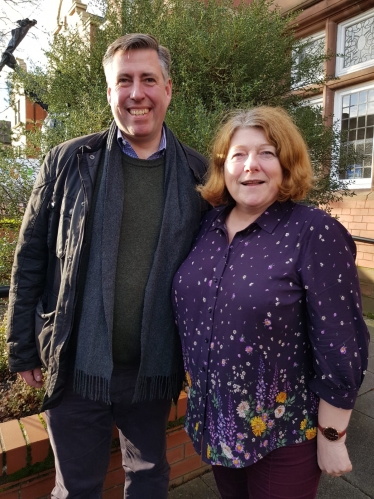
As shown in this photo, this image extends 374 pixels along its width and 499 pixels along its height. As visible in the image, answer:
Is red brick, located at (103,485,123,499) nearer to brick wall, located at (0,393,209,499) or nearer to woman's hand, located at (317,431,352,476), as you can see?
brick wall, located at (0,393,209,499)

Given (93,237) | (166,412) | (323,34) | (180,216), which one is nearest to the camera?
(93,237)

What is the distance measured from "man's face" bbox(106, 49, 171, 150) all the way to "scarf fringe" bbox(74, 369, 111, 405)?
111cm

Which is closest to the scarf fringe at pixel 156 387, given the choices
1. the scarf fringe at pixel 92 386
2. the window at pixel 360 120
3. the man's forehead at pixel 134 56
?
the scarf fringe at pixel 92 386

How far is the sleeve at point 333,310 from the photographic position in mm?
1346

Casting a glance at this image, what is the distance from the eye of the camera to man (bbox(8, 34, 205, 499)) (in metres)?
1.66

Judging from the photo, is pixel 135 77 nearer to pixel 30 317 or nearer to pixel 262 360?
pixel 30 317

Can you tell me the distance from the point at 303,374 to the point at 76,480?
116cm

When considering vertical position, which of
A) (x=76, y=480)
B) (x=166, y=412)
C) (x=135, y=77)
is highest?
(x=135, y=77)

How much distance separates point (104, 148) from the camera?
1.84 meters

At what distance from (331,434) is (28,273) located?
4.74 feet

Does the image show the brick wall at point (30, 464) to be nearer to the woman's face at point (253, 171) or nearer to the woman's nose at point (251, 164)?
the woman's face at point (253, 171)

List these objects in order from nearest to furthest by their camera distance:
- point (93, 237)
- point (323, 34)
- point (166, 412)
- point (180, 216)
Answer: point (93, 237), point (180, 216), point (166, 412), point (323, 34)

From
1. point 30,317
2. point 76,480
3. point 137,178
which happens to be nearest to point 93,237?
point 137,178

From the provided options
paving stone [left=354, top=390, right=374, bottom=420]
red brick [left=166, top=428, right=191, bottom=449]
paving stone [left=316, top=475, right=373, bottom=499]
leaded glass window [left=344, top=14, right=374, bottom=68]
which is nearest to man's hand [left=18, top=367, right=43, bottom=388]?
red brick [left=166, top=428, right=191, bottom=449]
